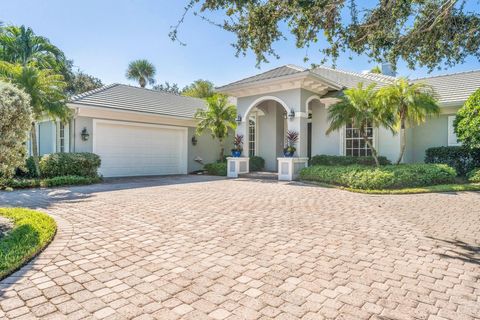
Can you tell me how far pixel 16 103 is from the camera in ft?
18.3

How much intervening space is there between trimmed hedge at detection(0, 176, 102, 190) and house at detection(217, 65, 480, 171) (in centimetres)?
751

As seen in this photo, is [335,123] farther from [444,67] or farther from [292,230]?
[292,230]

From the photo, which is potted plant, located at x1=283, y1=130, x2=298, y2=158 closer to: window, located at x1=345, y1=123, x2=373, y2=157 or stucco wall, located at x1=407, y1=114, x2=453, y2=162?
window, located at x1=345, y1=123, x2=373, y2=157

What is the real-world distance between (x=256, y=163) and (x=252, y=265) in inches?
503

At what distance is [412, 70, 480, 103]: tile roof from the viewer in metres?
13.3

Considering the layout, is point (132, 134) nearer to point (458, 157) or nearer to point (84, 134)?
point (84, 134)

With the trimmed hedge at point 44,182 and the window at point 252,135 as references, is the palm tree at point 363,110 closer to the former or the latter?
the window at point 252,135

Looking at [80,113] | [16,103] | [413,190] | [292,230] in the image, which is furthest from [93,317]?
[80,113]

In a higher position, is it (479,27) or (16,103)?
(479,27)

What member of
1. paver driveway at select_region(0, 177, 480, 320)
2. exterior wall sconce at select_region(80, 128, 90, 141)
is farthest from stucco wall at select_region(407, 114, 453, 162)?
exterior wall sconce at select_region(80, 128, 90, 141)

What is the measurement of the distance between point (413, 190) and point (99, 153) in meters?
12.8

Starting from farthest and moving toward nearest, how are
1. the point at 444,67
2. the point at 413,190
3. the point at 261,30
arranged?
the point at 413,190 < the point at 444,67 < the point at 261,30

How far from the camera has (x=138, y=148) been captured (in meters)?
15.3

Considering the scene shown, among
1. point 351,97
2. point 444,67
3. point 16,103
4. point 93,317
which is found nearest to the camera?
point 93,317
